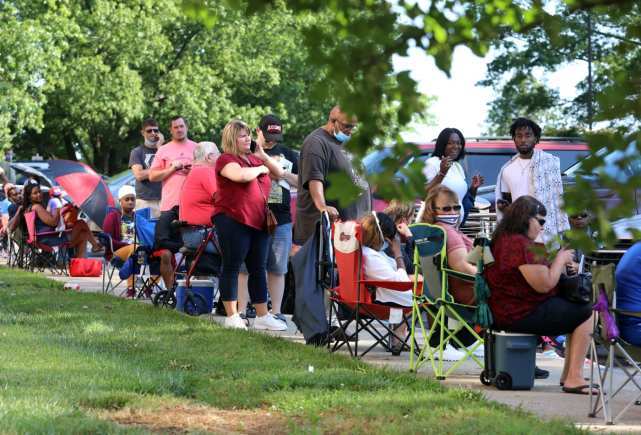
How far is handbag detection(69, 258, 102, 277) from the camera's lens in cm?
2277

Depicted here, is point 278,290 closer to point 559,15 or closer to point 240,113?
point 559,15

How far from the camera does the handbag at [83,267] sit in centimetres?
2277

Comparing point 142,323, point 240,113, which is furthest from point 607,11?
point 240,113

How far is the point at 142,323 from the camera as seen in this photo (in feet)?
39.9

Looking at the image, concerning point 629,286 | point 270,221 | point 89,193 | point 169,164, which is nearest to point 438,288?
point 629,286

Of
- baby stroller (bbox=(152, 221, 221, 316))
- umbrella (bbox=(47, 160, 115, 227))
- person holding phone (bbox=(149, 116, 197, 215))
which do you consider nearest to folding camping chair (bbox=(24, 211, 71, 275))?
umbrella (bbox=(47, 160, 115, 227))

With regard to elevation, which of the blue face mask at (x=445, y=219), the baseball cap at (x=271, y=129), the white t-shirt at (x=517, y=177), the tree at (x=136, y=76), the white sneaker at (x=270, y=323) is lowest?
the white sneaker at (x=270, y=323)

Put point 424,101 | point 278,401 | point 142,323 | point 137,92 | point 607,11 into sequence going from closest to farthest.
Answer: point 424,101, point 607,11, point 278,401, point 142,323, point 137,92

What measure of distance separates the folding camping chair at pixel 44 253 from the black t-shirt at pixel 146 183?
7156mm

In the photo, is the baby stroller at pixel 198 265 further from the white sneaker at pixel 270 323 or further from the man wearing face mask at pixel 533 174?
the man wearing face mask at pixel 533 174

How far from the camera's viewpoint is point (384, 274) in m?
10.7

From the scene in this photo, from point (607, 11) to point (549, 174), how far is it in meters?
7.03

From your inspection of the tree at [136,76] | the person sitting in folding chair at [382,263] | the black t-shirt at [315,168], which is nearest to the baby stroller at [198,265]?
the black t-shirt at [315,168]

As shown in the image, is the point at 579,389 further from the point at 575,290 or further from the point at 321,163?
the point at 321,163
